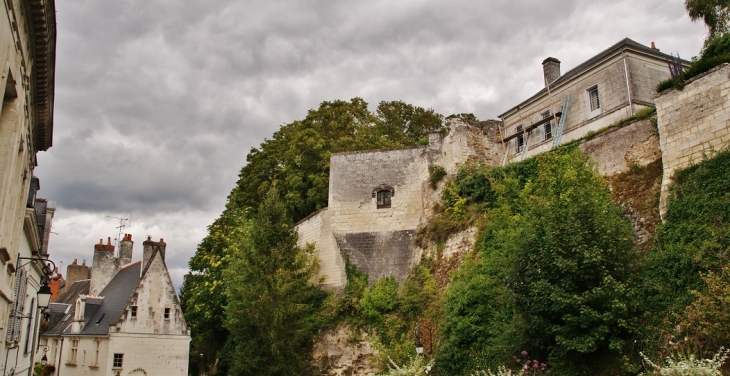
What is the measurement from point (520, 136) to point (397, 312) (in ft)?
33.2

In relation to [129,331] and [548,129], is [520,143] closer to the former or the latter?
[548,129]

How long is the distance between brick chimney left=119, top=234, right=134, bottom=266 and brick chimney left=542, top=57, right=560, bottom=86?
23992mm

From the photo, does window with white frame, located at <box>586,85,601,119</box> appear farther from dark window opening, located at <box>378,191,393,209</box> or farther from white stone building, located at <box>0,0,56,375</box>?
white stone building, located at <box>0,0,56,375</box>

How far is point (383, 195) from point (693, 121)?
12815mm

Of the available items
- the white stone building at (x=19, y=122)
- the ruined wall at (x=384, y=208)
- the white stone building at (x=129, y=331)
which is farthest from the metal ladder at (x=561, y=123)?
the white stone building at (x=129, y=331)

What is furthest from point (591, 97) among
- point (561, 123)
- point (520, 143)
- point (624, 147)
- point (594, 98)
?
point (624, 147)

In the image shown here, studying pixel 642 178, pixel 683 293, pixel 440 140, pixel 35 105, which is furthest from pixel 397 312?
pixel 35 105

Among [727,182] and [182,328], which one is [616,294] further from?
[182,328]

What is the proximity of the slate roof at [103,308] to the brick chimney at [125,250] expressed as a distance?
108 centimetres

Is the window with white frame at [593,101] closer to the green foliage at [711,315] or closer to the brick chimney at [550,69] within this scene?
the brick chimney at [550,69]

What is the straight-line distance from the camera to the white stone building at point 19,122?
7.17 m

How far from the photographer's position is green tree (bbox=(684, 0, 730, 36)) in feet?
55.7

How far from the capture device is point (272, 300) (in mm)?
20531

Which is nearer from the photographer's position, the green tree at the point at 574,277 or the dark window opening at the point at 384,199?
the green tree at the point at 574,277
